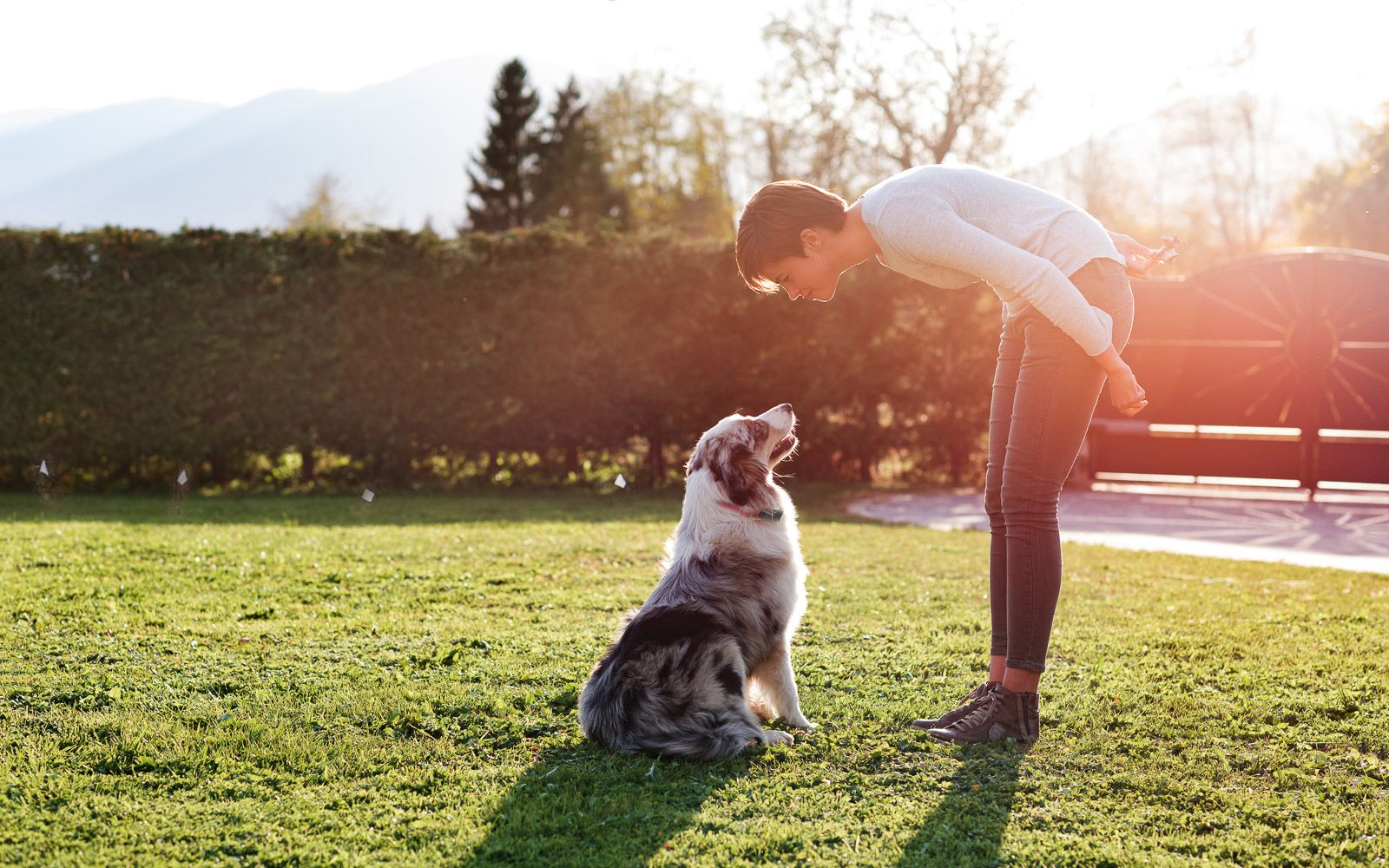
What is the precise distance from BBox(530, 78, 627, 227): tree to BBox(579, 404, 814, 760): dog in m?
34.4

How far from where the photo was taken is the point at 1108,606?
5984 mm

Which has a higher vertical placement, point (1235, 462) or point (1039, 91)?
point (1039, 91)

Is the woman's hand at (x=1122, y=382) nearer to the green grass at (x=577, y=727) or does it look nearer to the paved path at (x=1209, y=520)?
the green grass at (x=577, y=727)

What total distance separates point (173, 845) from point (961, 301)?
34.1ft

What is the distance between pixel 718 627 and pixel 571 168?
38.0m

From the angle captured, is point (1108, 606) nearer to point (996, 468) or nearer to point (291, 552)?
point (996, 468)

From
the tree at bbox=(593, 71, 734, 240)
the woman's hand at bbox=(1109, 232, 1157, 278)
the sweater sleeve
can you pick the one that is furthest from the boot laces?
the tree at bbox=(593, 71, 734, 240)

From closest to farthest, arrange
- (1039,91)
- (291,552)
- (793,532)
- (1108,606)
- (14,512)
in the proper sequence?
(793,532) → (1108,606) → (291,552) → (14,512) → (1039,91)

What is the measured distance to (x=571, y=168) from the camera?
39.8 m

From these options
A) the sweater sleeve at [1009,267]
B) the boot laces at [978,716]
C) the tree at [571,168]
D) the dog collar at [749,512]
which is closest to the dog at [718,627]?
the dog collar at [749,512]

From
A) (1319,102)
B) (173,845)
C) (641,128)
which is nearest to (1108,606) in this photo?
(173,845)

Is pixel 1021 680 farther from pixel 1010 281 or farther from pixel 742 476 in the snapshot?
pixel 1010 281

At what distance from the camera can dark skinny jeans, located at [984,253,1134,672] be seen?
3.46 meters

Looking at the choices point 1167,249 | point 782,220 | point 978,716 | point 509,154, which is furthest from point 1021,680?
point 509,154
